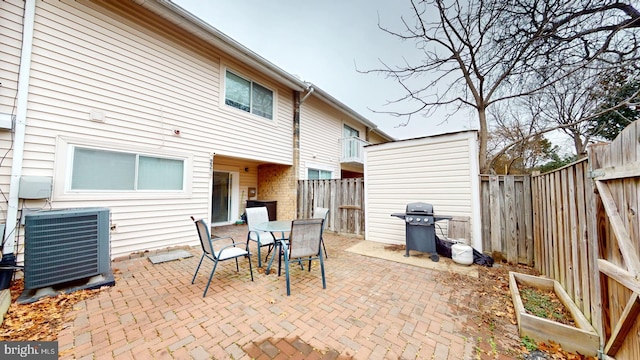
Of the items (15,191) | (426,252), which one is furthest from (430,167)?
(15,191)

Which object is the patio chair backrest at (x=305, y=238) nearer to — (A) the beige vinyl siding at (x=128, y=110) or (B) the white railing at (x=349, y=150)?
(A) the beige vinyl siding at (x=128, y=110)

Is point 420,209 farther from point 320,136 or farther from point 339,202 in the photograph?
point 320,136

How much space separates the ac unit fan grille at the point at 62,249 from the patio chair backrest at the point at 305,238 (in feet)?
9.72

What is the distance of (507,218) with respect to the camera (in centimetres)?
452

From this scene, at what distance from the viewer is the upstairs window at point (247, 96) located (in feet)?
21.2

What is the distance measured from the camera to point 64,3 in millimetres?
3896

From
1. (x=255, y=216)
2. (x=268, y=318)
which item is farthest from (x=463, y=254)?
(x=255, y=216)

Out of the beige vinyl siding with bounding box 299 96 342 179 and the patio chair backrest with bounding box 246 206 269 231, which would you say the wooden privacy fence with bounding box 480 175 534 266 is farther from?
the beige vinyl siding with bounding box 299 96 342 179

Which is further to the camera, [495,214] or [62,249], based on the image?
[495,214]

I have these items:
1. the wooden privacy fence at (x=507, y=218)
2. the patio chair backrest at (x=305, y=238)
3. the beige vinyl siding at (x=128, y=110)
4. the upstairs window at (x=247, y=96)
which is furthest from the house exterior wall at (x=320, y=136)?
the wooden privacy fence at (x=507, y=218)

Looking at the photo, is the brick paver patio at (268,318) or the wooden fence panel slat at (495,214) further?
the wooden fence panel slat at (495,214)

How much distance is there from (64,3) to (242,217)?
6.94m

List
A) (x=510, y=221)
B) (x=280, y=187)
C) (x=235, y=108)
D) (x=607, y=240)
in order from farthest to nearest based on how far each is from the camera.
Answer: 1. (x=280, y=187)
2. (x=235, y=108)
3. (x=510, y=221)
4. (x=607, y=240)

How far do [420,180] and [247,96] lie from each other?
573 centimetres
